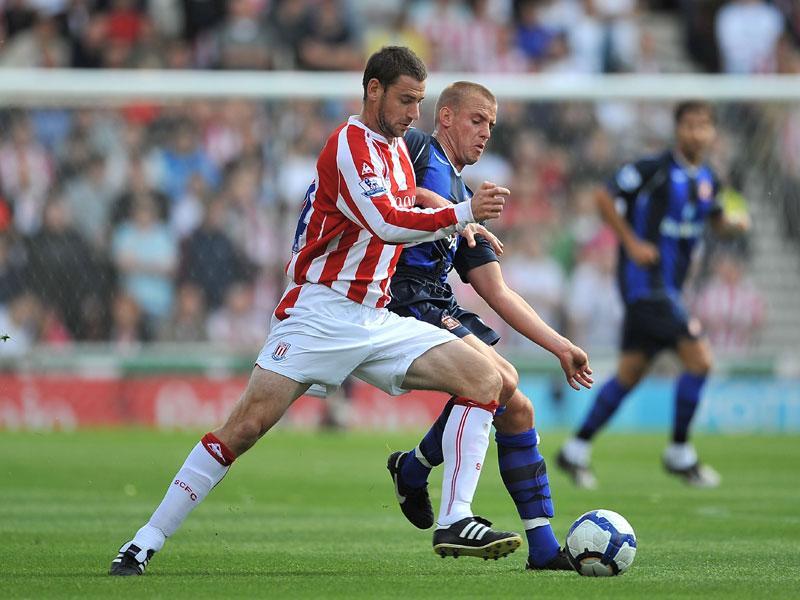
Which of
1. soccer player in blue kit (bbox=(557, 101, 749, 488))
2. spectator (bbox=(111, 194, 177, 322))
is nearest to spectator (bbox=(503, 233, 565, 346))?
spectator (bbox=(111, 194, 177, 322))

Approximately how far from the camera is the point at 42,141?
16.5 metres

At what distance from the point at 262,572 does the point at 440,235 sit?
64.7 inches

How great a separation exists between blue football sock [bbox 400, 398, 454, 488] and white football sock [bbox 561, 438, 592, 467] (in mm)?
4337

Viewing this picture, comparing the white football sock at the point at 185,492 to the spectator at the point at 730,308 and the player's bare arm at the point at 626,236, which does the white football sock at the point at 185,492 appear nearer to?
the player's bare arm at the point at 626,236

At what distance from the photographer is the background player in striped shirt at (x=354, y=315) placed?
635 centimetres

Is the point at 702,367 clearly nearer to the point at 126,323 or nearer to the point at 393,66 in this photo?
the point at 393,66

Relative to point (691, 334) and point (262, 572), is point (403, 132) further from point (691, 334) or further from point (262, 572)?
point (691, 334)

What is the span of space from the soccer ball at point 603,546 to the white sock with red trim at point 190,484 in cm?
153

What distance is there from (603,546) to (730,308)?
12.0m

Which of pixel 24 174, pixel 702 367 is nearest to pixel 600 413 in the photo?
pixel 702 367

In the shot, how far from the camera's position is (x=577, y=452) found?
11.7 meters

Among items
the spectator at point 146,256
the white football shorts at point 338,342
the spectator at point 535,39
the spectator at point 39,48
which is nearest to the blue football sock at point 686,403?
the white football shorts at point 338,342

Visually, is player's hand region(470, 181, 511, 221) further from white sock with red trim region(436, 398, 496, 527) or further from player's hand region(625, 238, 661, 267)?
player's hand region(625, 238, 661, 267)

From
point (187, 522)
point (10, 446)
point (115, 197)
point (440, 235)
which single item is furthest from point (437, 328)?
point (115, 197)
